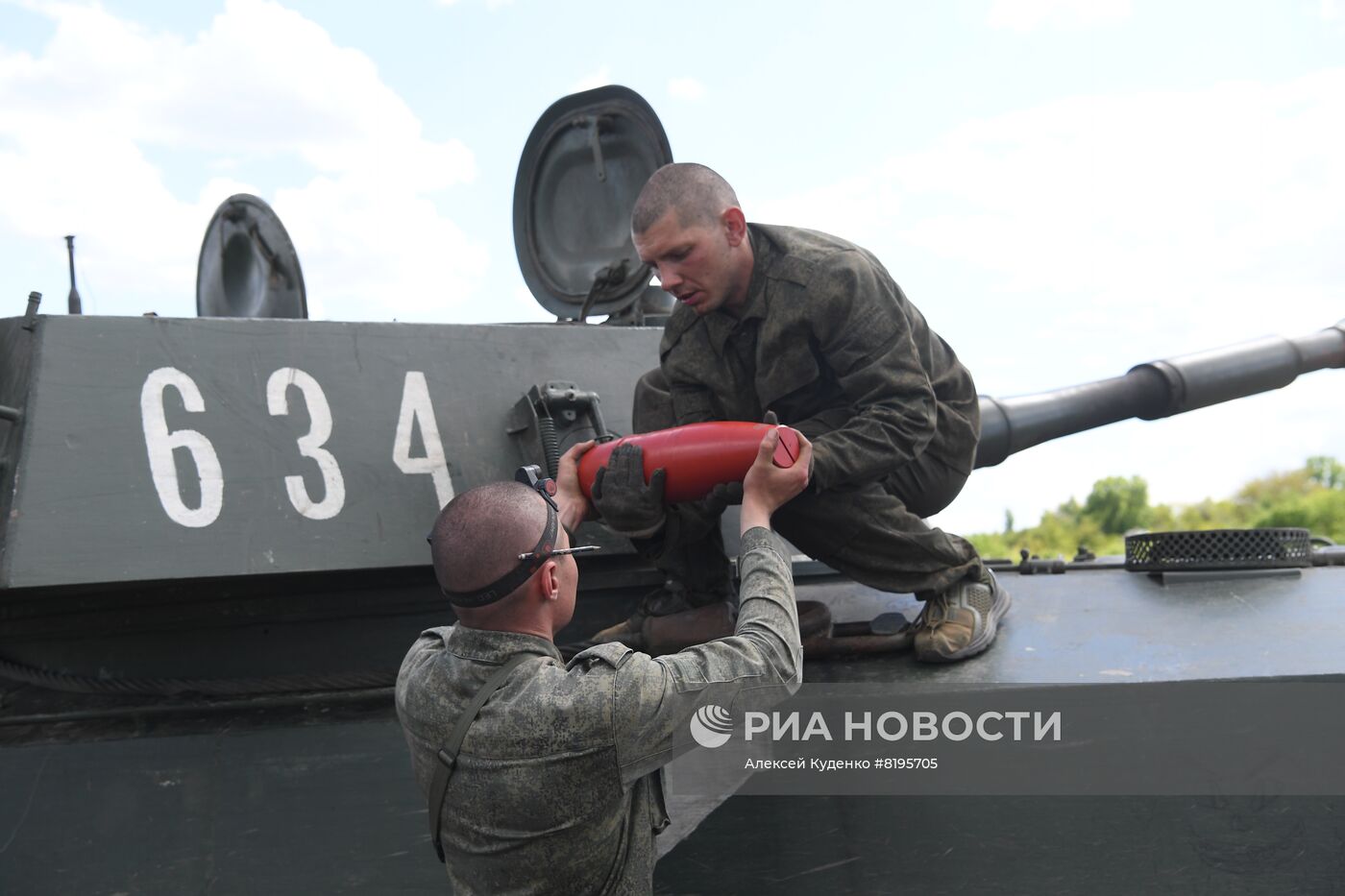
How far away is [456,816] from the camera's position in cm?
214

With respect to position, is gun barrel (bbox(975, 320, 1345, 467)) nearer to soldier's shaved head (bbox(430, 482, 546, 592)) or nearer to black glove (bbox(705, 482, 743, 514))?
black glove (bbox(705, 482, 743, 514))

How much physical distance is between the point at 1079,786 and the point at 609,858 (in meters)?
1.35

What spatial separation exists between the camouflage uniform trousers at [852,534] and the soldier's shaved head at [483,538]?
49.2 inches

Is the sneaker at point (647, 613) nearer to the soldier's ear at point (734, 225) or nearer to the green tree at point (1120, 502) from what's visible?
the soldier's ear at point (734, 225)

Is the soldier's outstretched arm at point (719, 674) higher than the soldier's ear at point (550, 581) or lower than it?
lower

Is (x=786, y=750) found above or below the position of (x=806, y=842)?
above

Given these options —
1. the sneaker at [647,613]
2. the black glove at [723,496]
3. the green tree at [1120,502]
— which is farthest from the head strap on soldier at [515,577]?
the green tree at [1120,502]

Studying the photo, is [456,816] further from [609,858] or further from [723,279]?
[723,279]

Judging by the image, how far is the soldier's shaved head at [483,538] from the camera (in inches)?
83.4

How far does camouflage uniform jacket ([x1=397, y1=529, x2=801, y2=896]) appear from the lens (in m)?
2.07

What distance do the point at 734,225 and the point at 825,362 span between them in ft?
1.32

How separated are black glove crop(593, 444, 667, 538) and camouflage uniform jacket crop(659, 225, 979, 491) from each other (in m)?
0.37

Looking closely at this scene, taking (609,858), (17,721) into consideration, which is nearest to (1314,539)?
(609,858)

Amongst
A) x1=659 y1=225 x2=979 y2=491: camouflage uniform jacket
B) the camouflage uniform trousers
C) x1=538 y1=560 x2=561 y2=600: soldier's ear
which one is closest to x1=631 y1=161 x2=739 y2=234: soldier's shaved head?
x1=659 y1=225 x2=979 y2=491: camouflage uniform jacket
